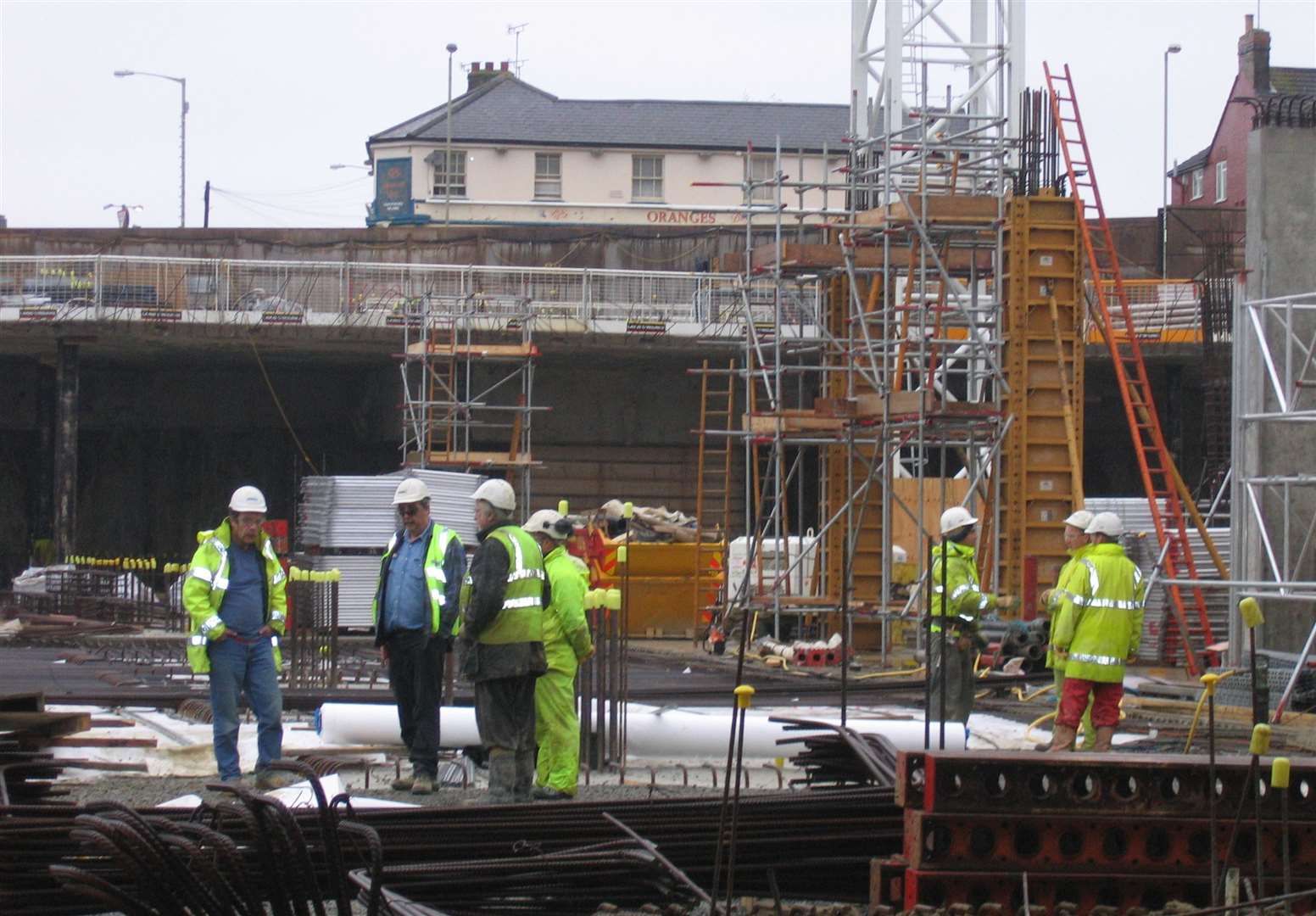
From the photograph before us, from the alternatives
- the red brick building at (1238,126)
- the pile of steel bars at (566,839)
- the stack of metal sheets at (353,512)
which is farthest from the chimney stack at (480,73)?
the pile of steel bars at (566,839)

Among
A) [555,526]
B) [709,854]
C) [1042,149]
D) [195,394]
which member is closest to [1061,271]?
[1042,149]

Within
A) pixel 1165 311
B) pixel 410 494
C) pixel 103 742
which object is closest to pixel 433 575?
pixel 410 494

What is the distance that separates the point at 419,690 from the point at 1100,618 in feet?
13.8

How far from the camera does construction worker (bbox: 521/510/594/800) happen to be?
9.87 m

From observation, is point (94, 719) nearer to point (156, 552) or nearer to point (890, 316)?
point (890, 316)

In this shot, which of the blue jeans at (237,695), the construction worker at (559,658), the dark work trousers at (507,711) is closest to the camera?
the dark work trousers at (507,711)

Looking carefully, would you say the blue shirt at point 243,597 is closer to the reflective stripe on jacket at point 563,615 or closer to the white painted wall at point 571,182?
the reflective stripe on jacket at point 563,615

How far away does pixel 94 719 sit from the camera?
1319 cm

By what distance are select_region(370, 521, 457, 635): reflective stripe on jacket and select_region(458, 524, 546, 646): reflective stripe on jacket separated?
2.30 feet

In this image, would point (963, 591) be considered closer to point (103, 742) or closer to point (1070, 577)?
point (1070, 577)

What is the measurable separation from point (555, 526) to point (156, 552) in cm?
3225

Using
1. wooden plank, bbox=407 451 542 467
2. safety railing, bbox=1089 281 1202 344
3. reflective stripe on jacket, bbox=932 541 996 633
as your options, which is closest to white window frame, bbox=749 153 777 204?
safety railing, bbox=1089 281 1202 344

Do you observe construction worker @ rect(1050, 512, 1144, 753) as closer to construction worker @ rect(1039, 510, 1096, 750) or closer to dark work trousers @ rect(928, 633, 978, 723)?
construction worker @ rect(1039, 510, 1096, 750)

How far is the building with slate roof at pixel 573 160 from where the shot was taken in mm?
54375
